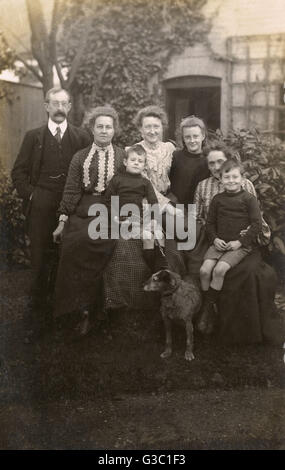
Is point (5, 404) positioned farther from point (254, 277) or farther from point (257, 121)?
point (257, 121)

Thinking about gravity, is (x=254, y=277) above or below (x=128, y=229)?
below

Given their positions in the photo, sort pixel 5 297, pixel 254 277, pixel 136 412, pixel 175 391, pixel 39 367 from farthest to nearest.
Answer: pixel 5 297
pixel 254 277
pixel 39 367
pixel 175 391
pixel 136 412

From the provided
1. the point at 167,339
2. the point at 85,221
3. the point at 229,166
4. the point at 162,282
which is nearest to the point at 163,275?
the point at 162,282

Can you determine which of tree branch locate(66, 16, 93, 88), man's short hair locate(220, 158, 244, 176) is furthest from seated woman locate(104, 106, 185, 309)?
tree branch locate(66, 16, 93, 88)

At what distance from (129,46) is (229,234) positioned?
558cm

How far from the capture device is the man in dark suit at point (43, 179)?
162 inches

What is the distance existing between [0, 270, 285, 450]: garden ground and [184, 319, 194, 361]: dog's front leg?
2.0 inches

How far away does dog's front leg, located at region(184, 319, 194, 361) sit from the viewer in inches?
137

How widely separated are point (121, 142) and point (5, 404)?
539 cm

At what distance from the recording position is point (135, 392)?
10.2ft

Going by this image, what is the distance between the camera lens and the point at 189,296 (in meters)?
3.62

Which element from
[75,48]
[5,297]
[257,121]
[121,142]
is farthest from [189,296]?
[75,48]

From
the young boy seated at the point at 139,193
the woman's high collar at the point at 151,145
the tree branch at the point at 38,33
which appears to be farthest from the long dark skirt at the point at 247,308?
the tree branch at the point at 38,33

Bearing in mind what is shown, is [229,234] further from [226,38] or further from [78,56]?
[226,38]
